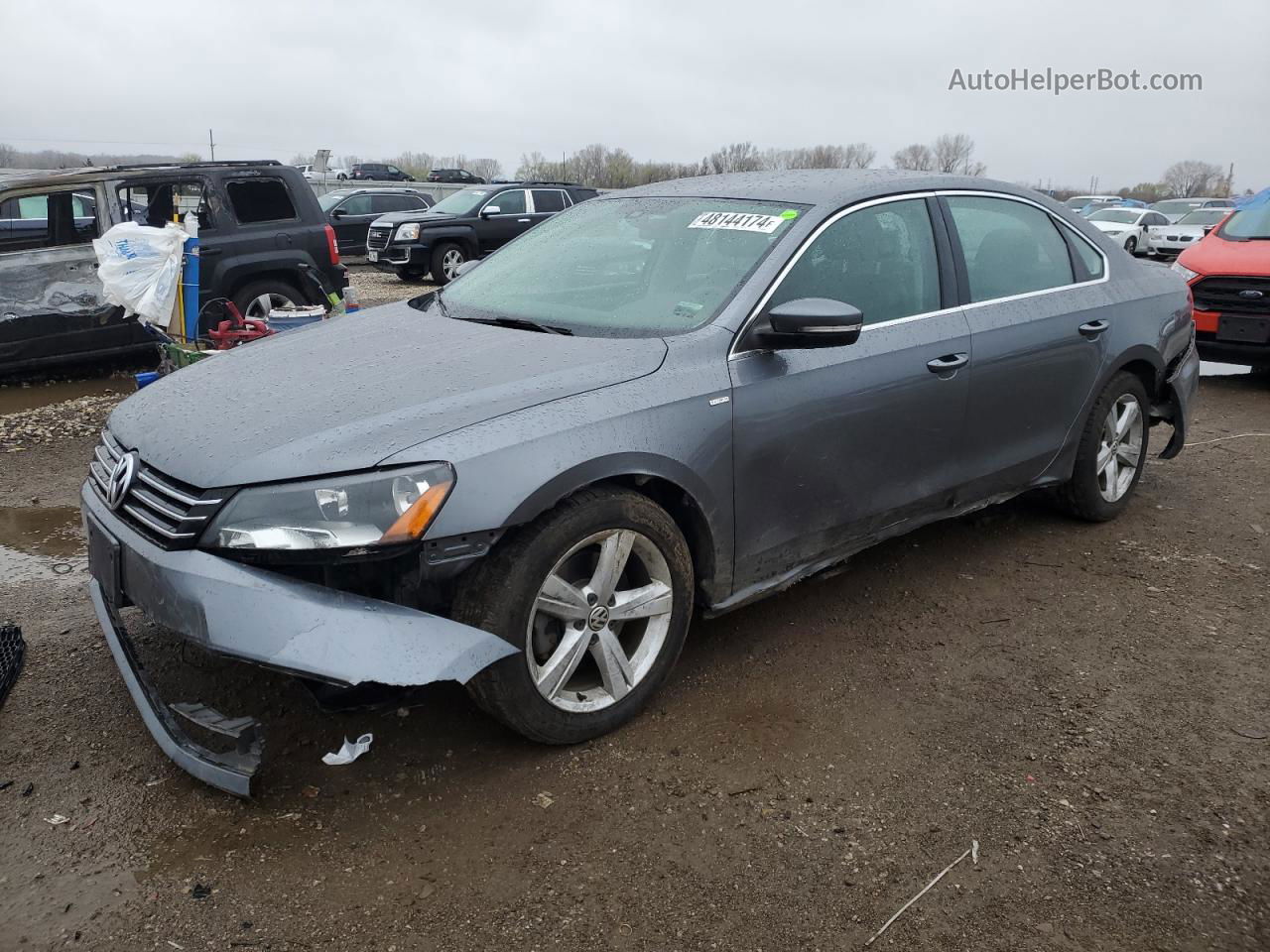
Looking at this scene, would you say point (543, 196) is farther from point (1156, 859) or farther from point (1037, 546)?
point (1156, 859)

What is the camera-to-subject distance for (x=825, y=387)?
3400 mm

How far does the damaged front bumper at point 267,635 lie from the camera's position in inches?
96.3

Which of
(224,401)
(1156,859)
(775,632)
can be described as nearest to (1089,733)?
(1156,859)

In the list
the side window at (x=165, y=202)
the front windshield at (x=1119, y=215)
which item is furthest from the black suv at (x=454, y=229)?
the front windshield at (x=1119, y=215)

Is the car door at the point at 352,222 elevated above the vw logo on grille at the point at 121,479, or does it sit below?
above

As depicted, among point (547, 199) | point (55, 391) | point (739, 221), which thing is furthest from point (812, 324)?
point (547, 199)

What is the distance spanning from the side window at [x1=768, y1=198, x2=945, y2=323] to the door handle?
0.20 metres

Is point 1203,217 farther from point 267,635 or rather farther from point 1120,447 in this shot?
point 267,635

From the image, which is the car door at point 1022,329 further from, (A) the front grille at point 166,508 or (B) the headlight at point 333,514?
(A) the front grille at point 166,508

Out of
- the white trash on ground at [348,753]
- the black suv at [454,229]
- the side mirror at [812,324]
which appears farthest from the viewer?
the black suv at [454,229]

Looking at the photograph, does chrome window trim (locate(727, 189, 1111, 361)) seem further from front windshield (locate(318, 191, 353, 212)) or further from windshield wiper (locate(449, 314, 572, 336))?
front windshield (locate(318, 191, 353, 212))

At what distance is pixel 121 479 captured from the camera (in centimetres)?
288

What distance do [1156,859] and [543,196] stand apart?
17282 millimetres

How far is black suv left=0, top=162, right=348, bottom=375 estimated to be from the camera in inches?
320
